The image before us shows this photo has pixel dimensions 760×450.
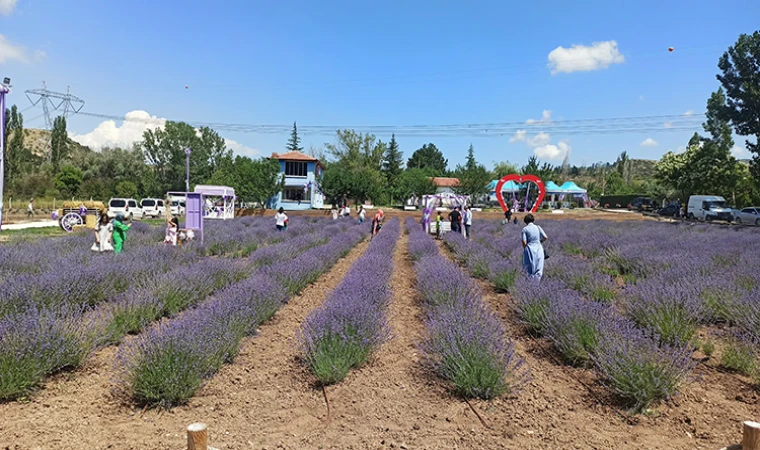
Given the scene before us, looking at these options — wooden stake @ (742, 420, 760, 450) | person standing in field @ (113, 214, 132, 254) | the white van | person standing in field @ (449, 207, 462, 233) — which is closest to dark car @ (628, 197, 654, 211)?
the white van

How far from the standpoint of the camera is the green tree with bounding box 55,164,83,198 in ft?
158

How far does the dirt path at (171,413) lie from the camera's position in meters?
2.95

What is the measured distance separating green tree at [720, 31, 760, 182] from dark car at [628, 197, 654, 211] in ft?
77.7

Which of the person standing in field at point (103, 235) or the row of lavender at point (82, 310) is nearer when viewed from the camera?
the row of lavender at point (82, 310)

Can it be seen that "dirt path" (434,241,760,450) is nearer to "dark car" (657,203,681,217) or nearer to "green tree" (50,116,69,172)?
"dark car" (657,203,681,217)

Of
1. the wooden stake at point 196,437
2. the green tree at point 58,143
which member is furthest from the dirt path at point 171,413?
the green tree at point 58,143

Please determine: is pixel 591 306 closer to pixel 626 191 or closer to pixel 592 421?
pixel 592 421

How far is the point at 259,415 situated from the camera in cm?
339

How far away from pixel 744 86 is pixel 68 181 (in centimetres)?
5760

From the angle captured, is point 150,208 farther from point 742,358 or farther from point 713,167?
point 713,167

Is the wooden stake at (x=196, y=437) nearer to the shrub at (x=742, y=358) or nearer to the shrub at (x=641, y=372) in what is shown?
the shrub at (x=641, y=372)

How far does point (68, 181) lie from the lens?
49.1 meters

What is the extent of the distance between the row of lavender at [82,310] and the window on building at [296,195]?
41414 millimetres

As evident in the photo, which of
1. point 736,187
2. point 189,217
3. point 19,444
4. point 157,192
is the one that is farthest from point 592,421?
point 157,192
